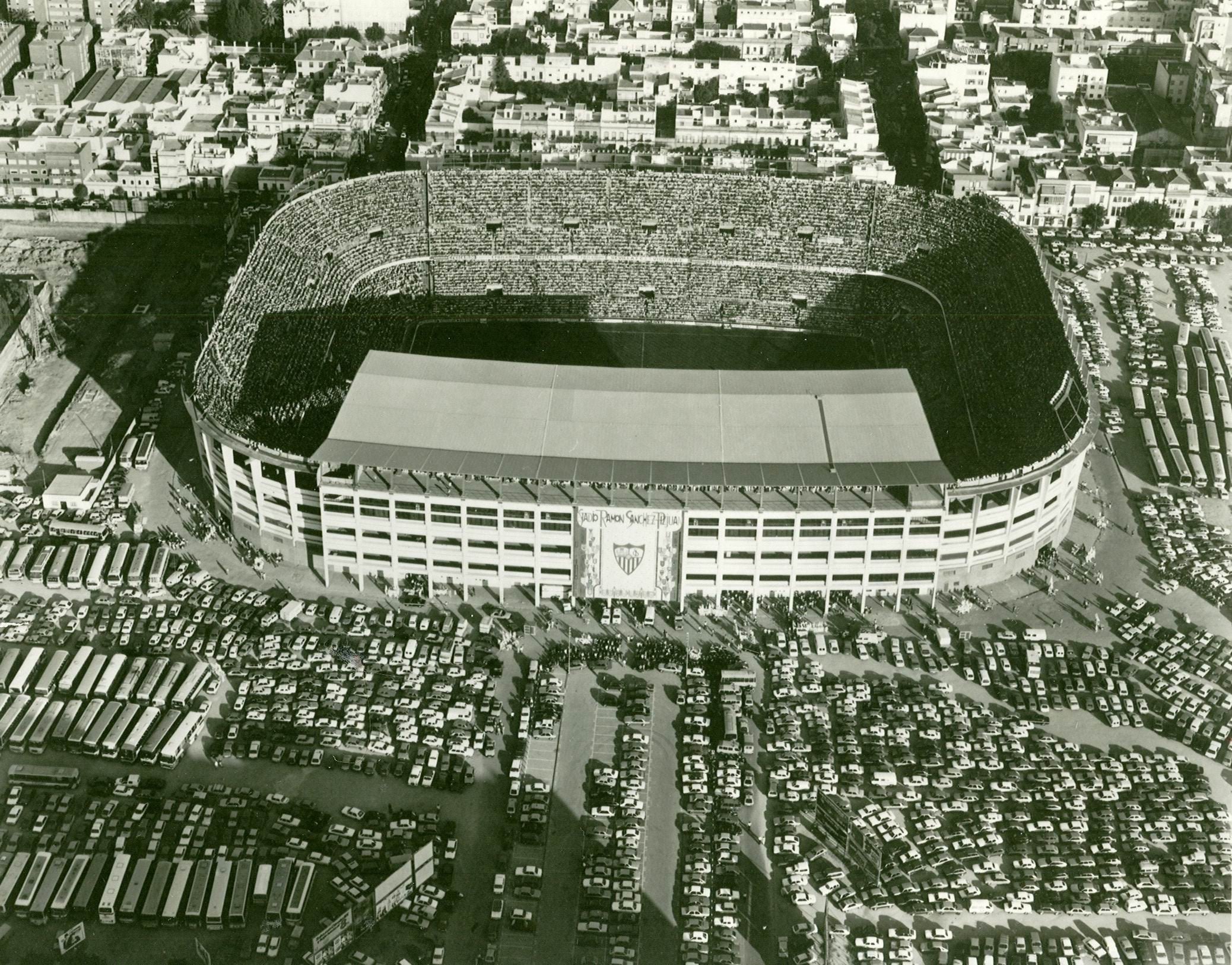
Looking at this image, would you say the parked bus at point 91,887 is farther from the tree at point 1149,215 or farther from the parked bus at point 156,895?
the tree at point 1149,215

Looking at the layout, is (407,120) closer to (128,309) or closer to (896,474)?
(128,309)

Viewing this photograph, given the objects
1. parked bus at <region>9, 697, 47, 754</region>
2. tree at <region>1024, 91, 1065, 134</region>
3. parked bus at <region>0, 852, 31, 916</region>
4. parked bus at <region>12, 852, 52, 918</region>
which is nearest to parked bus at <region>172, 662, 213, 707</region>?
parked bus at <region>9, 697, 47, 754</region>

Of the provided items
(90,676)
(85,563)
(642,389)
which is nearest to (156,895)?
(90,676)

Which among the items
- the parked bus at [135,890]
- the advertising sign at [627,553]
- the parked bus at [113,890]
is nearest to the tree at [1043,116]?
the advertising sign at [627,553]

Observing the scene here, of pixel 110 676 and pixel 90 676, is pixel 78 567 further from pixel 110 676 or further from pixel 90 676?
pixel 110 676

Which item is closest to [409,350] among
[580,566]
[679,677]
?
[580,566]
